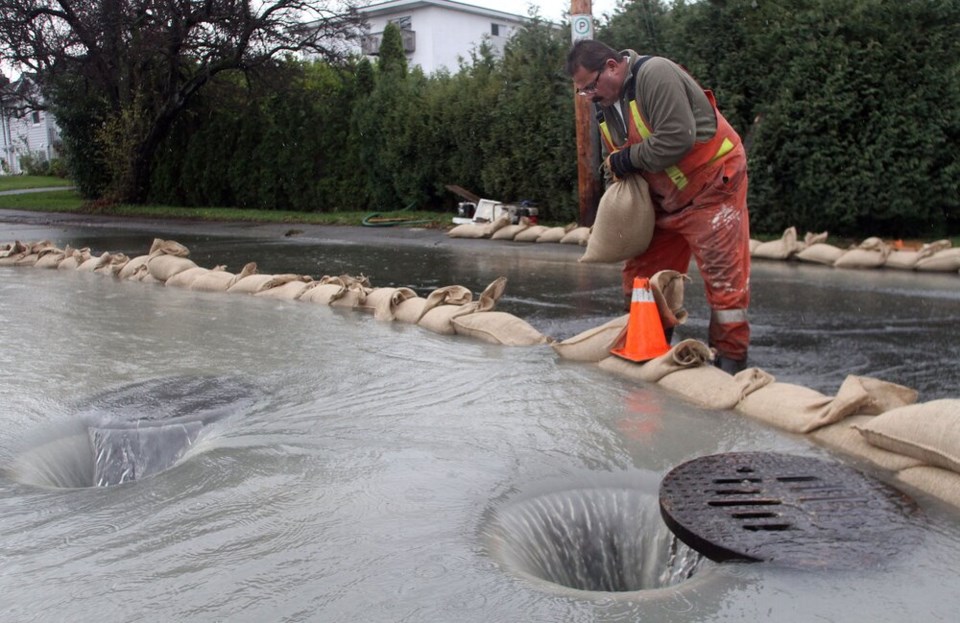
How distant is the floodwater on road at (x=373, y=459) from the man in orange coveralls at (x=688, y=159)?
0.57 m

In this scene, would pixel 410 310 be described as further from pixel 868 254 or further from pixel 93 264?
pixel 868 254

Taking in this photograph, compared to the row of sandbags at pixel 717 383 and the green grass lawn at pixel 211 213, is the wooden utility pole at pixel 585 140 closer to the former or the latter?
the green grass lawn at pixel 211 213

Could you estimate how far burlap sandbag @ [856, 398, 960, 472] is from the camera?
3066 mm

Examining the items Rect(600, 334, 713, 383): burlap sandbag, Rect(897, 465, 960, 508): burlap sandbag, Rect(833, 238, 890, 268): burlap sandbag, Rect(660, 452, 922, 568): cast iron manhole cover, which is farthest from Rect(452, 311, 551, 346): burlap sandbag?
Rect(833, 238, 890, 268): burlap sandbag

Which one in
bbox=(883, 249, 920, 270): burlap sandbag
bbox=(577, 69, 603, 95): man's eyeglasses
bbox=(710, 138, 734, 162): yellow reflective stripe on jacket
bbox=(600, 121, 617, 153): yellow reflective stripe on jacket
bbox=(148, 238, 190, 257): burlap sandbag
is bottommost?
bbox=(883, 249, 920, 270): burlap sandbag

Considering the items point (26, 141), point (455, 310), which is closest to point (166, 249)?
point (455, 310)

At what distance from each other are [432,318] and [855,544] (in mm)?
3884

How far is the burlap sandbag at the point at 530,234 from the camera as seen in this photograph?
12.7m

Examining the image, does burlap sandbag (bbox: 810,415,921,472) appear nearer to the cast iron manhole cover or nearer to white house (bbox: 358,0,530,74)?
the cast iron manhole cover

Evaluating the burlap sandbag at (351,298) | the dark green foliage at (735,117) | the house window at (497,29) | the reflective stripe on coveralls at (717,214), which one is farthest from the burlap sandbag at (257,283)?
the house window at (497,29)

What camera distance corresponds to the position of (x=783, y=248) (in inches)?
386

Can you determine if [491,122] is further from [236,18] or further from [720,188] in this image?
[720,188]

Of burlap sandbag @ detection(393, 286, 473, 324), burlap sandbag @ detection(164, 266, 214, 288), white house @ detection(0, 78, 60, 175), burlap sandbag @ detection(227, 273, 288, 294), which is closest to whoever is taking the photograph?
burlap sandbag @ detection(393, 286, 473, 324)

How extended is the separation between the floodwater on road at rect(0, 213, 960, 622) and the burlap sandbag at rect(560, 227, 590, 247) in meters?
4.49
